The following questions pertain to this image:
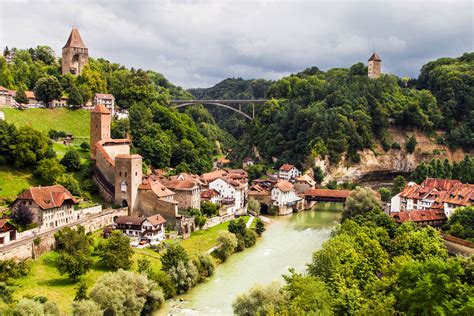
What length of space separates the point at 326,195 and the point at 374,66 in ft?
149

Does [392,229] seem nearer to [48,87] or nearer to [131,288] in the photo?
[131,288]

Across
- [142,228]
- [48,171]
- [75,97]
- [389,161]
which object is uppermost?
[75,97]

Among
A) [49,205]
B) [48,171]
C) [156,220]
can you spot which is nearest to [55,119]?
[48,171]

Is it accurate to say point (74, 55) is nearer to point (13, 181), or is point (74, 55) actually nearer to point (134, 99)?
point (134, 99)

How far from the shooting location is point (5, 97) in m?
64.8

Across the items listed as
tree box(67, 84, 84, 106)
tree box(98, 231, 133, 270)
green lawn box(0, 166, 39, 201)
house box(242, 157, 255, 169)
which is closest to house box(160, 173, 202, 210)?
green lawn box(0, 166, 39, 201)

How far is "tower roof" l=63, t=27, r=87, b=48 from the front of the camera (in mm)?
82375

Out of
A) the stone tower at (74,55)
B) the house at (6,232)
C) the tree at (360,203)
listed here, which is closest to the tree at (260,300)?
the house at (6,232)

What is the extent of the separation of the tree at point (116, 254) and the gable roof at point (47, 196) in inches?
268

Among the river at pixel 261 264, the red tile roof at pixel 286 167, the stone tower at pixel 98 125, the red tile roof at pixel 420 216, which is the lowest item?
the river at pixel 261 264

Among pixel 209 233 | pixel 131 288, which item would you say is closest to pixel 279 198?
pixel 209 233

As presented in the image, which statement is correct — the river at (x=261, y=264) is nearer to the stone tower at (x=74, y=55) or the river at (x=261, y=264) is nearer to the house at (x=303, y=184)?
the house at (x=303, y=184)

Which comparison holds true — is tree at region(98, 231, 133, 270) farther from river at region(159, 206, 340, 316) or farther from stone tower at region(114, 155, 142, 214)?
stone tower at region(114, 155, 142, 214)

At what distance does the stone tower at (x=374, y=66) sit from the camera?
104869mm
